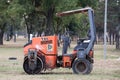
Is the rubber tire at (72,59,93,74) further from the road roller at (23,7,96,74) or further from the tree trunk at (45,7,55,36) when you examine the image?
the tree trunk at (45,7,55,36)

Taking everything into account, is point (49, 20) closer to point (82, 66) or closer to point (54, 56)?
point (54, 56)

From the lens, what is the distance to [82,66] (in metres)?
18.9

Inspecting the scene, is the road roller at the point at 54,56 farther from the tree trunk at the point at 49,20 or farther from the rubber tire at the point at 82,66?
the tree trunk at the point at 49,20

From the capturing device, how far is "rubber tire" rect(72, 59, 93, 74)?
1869cm

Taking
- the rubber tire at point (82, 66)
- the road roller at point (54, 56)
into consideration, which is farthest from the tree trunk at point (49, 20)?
the rubber tire at point (82, 66)

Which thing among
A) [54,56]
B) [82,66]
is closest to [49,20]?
[54,56]

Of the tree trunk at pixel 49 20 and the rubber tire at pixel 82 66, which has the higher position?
the tree trunk at pixel 49 20

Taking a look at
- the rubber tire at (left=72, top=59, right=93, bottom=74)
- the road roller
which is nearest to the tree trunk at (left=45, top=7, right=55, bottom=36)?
the road roller

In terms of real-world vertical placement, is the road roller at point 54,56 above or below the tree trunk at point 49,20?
below

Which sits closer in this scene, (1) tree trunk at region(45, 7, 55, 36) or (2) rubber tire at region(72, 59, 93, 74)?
(2) rubber tire at region(72, 59, 93, 74)

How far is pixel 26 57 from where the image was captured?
19.2 metres

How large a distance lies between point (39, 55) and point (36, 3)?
3597 cm

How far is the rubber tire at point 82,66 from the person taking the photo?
61.3 feet

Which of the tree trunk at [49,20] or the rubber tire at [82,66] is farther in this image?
the tree trunk at [49,20]
